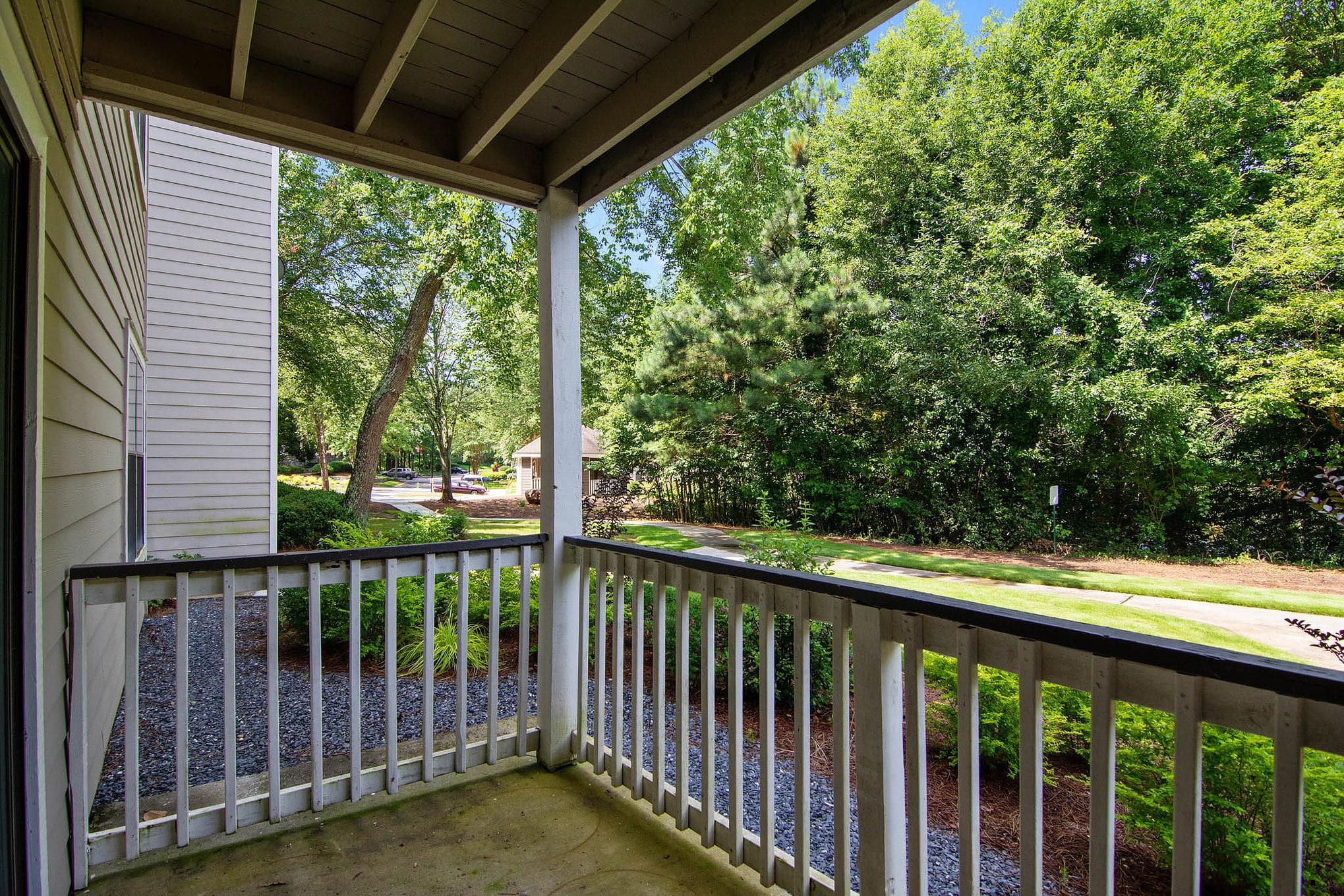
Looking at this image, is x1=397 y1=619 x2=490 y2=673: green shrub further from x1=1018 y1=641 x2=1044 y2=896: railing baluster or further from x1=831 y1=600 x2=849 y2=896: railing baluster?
x1=1018 y1=641 x2=1044 y2=896: railing baluster

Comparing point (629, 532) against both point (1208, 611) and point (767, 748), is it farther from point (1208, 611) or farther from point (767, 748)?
point (767, 748)

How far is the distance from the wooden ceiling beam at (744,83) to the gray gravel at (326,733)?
1954 mm

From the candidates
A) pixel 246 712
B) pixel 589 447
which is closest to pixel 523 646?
pixel 246 712

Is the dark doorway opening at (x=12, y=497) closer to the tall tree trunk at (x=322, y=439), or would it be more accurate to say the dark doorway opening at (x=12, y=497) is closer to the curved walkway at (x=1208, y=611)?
the curved walkway at (x=1208, y=611)

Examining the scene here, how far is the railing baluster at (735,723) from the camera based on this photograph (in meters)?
1.82

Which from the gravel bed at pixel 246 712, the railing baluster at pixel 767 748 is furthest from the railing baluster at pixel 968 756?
the gravel bed at pixel 246 712

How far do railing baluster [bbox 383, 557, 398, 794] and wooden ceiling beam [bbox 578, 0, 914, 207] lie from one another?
173cm

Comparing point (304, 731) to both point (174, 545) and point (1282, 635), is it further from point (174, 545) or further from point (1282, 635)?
point (1282, 635)

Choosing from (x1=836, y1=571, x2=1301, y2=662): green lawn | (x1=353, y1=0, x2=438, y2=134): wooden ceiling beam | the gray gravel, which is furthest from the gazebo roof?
(x1=353, y1=0, x2=438, y2=134): wooden ceiling beam

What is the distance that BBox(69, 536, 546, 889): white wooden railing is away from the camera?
182 centimetres

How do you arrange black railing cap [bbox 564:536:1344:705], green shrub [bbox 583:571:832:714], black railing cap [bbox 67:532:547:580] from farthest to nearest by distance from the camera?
1. green shrub [bbox 583:571:832:714]
2. black railing cap [bbox 67:532:547:580]
3. black railing cap [bbox 564:536:1344:705]

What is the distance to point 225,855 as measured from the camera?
1.95 m

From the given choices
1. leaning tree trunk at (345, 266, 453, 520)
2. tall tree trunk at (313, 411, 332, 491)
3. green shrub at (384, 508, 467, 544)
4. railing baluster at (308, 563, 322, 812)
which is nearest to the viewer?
railing baluster at (308, 563, 322, 812)

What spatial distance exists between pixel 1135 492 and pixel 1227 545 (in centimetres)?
141
